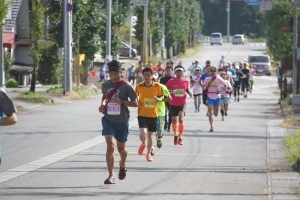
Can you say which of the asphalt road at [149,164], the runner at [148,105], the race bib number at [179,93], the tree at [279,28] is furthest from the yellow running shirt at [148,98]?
the tree at [279,28]

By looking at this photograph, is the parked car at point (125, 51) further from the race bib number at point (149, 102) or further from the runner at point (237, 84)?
the race bib number at point (149, 102)

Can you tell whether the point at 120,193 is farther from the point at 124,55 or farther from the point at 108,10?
the point at 124,55

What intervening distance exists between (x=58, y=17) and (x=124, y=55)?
38022mm

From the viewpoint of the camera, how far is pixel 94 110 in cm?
3269

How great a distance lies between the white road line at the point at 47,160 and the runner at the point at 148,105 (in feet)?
5.50

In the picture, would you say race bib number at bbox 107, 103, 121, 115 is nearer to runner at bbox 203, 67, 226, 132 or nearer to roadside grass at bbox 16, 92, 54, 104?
runner at bbox 203, 67, 226, 132

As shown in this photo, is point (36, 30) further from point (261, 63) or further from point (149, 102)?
point (261, 63)

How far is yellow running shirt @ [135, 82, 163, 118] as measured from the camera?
17.6 meters

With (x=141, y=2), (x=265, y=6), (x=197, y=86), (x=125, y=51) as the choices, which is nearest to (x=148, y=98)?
(x=197, y=86)

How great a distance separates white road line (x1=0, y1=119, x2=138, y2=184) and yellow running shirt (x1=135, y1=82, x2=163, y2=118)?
183cm

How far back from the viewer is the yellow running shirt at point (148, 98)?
57.8ft

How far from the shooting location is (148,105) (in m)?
17.7

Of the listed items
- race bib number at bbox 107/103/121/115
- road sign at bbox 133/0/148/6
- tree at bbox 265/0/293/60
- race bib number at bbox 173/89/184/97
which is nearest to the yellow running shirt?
race bib number at bbox 107/103/121/115

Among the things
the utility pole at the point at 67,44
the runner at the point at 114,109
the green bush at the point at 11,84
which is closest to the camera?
the runner at the point at 114,109
